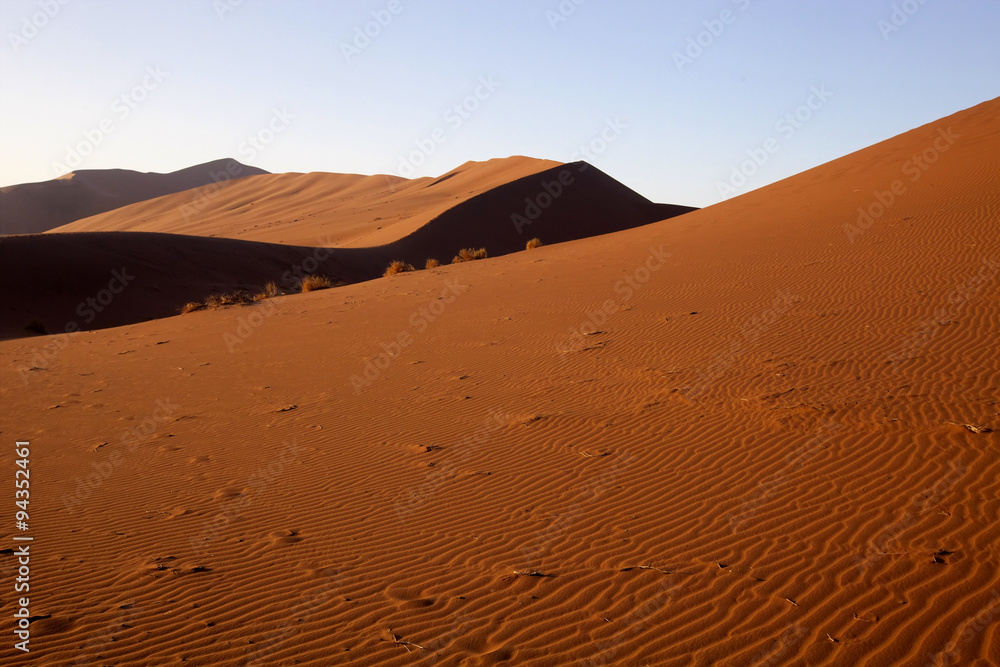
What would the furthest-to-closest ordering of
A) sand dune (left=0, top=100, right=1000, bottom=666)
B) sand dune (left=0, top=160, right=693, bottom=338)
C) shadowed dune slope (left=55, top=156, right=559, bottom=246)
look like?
shadowed dune slope (left=55, top=156, right=559, bottom=246), sand dune (left=0, top=160, right=693, bottom=338), sand dune (left=0, top=100, right=1000, bottom=666)

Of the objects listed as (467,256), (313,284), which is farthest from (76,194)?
(467,256)

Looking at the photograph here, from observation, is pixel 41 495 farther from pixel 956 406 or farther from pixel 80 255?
pixel 80 255

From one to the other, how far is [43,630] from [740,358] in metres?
8.09

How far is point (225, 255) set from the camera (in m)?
31.1

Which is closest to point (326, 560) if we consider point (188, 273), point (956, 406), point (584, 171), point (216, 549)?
point (216, 549)

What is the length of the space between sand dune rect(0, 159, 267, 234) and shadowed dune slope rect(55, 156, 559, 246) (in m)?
15.5

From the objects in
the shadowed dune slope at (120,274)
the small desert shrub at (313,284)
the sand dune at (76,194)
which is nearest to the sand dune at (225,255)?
the shadowed dune slope at (120,274)

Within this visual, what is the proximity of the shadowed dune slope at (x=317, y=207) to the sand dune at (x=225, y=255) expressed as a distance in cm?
85

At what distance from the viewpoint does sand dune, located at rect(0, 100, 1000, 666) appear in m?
3.79

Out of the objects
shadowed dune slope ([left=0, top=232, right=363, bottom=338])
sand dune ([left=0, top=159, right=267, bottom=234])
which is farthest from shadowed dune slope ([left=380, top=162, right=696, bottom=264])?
sand dune ([left=0, top=159, right=267, bottom=234])

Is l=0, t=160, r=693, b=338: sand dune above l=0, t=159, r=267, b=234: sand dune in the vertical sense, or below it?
below

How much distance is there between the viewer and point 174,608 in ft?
13.9

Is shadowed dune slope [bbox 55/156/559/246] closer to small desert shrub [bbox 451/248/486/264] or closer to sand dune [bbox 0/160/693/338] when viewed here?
sand dune [bbox 0/160/693/338]

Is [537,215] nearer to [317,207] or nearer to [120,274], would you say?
[317,207]
